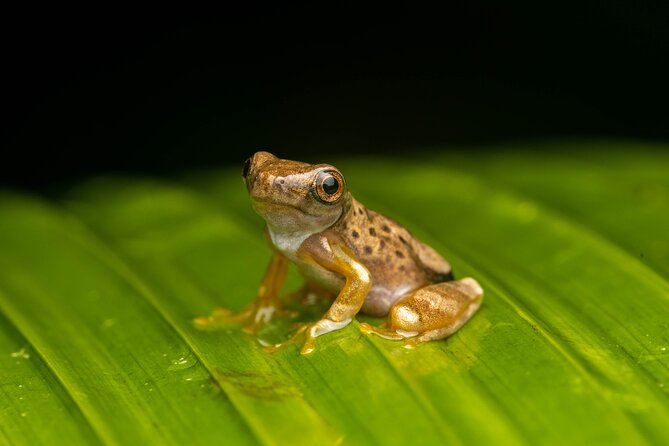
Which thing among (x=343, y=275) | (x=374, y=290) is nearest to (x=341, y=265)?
(x=343, y=275)

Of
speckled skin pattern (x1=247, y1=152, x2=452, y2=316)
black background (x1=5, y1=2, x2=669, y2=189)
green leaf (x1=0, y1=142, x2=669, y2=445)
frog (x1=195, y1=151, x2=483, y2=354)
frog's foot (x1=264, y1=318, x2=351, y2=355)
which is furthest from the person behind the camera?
black background (x1=5, y1=2, x2=669, y2=189)

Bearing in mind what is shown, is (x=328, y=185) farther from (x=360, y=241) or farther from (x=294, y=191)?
(x=360, y=241)

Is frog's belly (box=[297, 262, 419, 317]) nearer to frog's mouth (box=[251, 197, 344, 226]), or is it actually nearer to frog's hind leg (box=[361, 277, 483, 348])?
frog's hind leg (box=[361, 277, 483, 348])

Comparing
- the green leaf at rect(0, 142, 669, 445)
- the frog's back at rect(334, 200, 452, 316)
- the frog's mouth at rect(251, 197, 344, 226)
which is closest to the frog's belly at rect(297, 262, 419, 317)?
the frog's back at rect(334, 200, 452, 316)

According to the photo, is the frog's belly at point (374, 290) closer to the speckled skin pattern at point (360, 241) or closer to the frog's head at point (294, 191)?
the speckled skin pattern at point (360, 241)

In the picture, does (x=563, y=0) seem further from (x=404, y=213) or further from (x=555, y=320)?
(x=555, y=320)

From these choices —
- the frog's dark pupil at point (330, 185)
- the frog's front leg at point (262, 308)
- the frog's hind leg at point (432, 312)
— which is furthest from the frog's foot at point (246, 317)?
the frog's dark pupil at point (330, 185)

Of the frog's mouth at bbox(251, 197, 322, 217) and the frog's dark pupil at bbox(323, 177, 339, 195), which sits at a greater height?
the frog's dark pupil at bbox(323, 177, 339, 195)

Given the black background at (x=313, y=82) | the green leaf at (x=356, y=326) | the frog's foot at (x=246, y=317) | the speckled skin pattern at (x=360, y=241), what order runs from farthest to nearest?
the black background at (x=313, y=82) → the frog's foot at (x=246, y=317) → the speckled skin pattern at (x=360, y=241) → the green leaf at (x=356, y=326)
